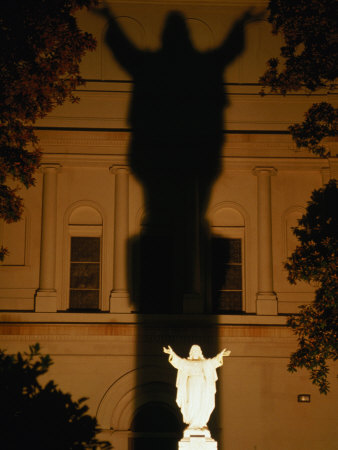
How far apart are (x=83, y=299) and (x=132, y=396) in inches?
108

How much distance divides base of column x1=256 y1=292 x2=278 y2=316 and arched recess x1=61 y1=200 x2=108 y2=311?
378 cm

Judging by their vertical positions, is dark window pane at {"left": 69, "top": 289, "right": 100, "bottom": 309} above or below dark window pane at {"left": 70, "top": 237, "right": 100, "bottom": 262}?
below

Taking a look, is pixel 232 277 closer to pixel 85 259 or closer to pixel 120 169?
pixel 85 259

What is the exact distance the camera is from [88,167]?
21344 millimetres

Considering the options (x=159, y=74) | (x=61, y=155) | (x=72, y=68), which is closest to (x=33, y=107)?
(x=72, y=68)

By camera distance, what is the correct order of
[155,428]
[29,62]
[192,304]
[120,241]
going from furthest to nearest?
1. [120,241]
2. [192,304]
3. [155,428]
4. [29,62]

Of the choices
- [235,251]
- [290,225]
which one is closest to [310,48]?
[290,225]

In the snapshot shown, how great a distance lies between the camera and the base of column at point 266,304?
2059cm

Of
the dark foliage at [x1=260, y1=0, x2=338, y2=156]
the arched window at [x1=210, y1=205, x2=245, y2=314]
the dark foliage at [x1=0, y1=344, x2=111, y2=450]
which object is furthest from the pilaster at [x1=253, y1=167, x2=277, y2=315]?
the dark foliage at [x1=0, y1=344, x2=111, y2=450]

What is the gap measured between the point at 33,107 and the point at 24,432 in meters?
7.99

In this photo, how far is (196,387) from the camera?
16500 mm

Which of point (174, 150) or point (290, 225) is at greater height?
point (174, 150)

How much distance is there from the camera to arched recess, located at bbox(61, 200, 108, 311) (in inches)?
826

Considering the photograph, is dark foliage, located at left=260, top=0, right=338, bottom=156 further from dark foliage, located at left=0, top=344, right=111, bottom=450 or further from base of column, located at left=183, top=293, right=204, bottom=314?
dark foliage, located at left=0, top=344, right=111, bottom=450
